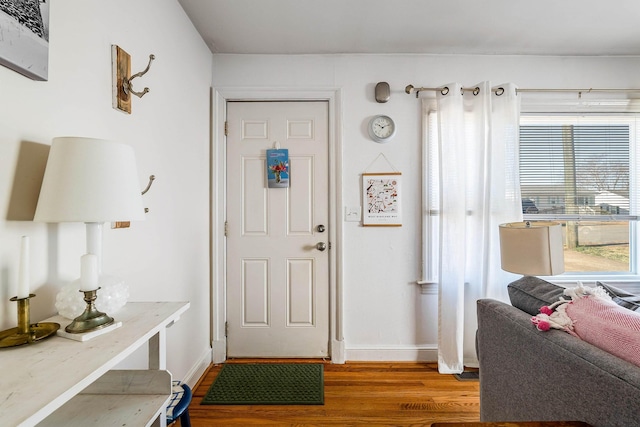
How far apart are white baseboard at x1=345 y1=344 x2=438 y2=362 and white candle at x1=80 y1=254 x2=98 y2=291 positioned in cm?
204

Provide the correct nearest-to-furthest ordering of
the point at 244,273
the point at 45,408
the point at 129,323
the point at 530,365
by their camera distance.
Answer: the point at 45,408, the point at 129,323, the point at 530,365, the point at 244,273

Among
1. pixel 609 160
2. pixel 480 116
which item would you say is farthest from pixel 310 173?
pixel 609 160

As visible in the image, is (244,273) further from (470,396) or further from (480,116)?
(480,116)

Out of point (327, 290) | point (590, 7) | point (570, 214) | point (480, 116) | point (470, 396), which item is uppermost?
point (590, 7)

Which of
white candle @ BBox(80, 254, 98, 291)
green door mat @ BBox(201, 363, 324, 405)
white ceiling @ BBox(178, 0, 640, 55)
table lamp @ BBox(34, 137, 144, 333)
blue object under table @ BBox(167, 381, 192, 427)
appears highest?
white ceiling @ BBox(178, 0, 640, 55)

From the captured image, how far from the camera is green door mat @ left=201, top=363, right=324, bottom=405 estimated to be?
1.98 meters

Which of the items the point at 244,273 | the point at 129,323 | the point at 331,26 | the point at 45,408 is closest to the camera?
the point at 45,408

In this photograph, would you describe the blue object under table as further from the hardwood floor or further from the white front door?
the white front door

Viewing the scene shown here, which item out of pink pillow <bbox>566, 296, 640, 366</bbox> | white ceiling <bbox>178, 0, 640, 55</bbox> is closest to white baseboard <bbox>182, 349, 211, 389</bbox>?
pink pillow <bbox>566, 296, 640, 366</bbox>

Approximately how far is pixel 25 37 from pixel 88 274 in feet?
2.21

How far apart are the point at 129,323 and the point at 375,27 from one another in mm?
2205

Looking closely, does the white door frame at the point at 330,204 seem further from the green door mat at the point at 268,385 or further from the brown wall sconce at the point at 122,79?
the brown wall sconce at the point at 122,79

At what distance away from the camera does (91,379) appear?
0.67m

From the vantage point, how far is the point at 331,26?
83.7 inches
